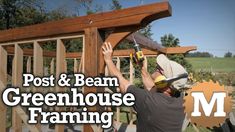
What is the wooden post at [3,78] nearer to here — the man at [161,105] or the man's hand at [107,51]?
the man's hand at [107,51]

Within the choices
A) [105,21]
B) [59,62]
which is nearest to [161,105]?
[105,21]

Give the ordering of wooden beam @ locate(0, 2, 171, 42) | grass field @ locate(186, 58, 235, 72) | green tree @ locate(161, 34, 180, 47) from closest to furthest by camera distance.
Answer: wooden beam @ locate(0, 2, 171, 42)
grass field @ locate(186, 58, 235, 72)
green tree @ locate(161, 34, 180, 47)

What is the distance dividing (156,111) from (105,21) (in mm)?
814

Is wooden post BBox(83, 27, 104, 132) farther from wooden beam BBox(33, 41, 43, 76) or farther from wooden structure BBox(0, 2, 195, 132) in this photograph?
wooden beam BBox(33, 41, 43, 76)

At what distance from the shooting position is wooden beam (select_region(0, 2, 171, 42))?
218cm

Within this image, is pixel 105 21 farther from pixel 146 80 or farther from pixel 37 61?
pixel 146 80

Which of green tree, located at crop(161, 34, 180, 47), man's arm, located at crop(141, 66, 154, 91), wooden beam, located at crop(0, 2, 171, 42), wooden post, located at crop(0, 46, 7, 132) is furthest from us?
green tree, located at crop(161, 34, 180, 47)

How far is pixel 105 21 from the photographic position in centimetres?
244

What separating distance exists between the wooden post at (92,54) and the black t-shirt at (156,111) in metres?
0.34

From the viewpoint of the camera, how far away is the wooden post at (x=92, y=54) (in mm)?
2473

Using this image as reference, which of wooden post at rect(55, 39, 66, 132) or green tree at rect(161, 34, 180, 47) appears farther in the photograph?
green tree at rect(161, 34, 180, 47)

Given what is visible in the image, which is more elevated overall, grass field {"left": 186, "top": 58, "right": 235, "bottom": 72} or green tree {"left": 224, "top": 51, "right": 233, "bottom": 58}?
green tree {"left": 224, "top": 51, "right": 233, "bottom": 58}

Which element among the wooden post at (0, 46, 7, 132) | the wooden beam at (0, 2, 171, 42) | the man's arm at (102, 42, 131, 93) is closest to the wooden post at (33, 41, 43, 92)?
the wooden beam at (0, 2, 171, 42)

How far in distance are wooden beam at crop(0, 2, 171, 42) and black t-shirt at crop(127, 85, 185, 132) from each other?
523mm
